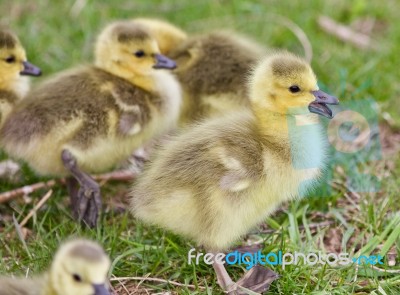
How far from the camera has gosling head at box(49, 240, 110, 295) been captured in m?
1.60

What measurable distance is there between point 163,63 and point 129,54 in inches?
5.0

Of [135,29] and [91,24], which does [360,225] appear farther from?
[91,24]

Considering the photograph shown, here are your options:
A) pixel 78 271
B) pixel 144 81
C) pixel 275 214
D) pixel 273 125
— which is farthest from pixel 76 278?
pixel 144 81

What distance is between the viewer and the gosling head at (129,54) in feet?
8.48

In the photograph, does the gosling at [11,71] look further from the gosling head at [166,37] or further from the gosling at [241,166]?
the gosling at [241,166]

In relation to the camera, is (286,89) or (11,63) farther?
(11,63)

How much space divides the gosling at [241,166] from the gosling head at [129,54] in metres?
0.54

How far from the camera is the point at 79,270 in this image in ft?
5.28

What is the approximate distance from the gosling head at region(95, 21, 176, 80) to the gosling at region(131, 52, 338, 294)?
21.4 inches

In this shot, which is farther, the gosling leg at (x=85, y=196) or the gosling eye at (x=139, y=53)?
the gosling eye at (x=139, y=53)

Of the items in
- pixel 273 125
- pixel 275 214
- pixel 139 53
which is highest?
pixel 273 125

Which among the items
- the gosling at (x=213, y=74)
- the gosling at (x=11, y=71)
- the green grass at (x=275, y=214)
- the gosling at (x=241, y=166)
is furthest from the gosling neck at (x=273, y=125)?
the gosling at (x=11, y=71)

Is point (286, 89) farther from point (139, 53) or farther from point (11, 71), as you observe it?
point (11, 71)

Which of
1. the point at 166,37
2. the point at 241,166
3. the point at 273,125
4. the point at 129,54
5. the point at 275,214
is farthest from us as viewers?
the point at 166,37
